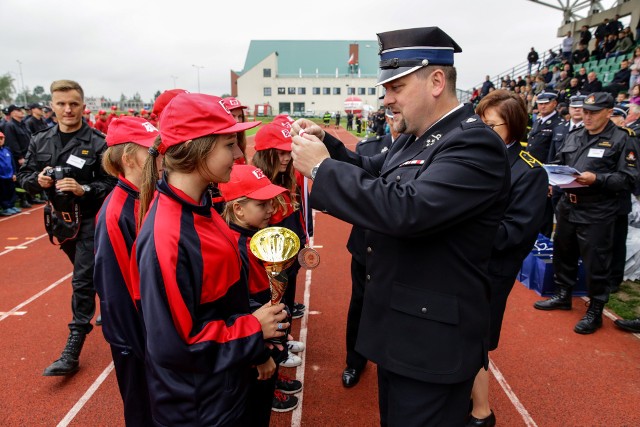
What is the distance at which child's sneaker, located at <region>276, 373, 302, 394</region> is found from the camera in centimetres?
350

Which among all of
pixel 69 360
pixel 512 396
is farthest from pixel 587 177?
pixel 69 360

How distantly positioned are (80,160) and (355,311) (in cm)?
291

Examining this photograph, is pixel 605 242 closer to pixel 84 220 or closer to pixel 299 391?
pixel 299 391

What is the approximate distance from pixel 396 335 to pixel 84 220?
3306 mm

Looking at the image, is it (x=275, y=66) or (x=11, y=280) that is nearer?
(x=11, y=280)

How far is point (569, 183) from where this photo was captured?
414cm

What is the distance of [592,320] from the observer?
445cm

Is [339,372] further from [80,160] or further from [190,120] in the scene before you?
[80,160]

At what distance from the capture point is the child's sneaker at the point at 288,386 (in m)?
3.50

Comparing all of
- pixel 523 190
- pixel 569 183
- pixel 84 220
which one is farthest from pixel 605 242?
pixel 84 220

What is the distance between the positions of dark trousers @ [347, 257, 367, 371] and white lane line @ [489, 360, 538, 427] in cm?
121

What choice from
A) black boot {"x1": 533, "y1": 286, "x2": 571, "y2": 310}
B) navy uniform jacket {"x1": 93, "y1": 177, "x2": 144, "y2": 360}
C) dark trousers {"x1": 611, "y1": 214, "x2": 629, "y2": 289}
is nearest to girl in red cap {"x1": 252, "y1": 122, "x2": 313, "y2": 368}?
navy uniform jacket {"x1": 93, "y1": 177, "x2": 144, "y2": 360}

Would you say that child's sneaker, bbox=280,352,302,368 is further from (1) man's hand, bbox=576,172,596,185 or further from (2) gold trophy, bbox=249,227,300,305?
(1) man's hand, bbox=576,172,596,185

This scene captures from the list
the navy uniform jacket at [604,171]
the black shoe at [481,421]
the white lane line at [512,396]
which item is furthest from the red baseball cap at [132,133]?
the navy uniform jacket at [604,171]
